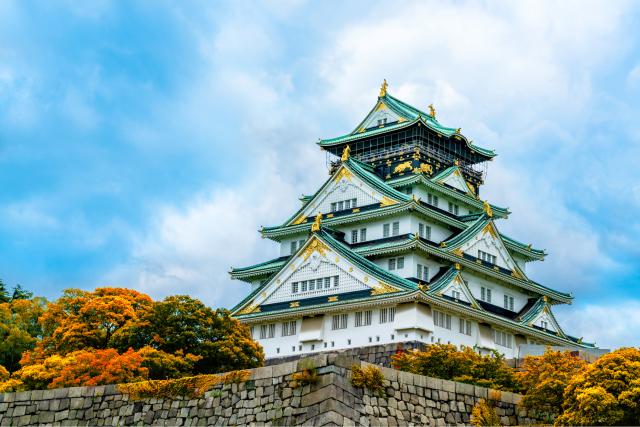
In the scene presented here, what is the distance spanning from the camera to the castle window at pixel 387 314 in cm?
5950

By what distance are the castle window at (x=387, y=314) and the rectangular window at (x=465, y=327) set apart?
202 inches

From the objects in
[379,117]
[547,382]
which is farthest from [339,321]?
[547,382]

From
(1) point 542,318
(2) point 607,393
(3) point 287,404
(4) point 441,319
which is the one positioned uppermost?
(1) point 542,318

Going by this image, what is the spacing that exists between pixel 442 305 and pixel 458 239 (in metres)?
7.56

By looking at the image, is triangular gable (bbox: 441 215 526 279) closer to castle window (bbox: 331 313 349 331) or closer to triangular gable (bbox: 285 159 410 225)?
triangular gable (bbox: 285 159 410 225)

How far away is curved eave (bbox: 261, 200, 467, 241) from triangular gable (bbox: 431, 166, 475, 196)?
4149 mm

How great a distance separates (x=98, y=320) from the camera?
50.5 metres

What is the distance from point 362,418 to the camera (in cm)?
2700

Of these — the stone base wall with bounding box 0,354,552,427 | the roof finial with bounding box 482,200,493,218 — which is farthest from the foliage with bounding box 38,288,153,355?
the roof finial with bounding box 482,200,493,218

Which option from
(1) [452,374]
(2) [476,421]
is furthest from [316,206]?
(2) [476,421]

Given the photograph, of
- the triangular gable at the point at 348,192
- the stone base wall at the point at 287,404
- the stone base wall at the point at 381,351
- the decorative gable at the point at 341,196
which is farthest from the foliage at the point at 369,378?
the decorative gable at the point at 341,196

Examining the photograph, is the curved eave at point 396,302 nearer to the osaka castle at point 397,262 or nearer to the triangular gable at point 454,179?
the osaka castle at point 397,262

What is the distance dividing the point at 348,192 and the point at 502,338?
14.3 metres

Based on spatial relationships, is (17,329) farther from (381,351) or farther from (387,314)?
(387,314)
